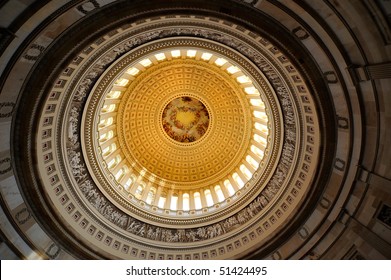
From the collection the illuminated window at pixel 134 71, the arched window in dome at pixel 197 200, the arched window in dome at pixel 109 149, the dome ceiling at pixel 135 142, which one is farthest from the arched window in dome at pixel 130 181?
the illuminated window at pixel 134 71

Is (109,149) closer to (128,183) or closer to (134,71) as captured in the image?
(128,183)

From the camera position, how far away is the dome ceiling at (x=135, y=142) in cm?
1060

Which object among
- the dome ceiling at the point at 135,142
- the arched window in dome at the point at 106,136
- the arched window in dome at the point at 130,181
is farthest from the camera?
the arched window in dome at the point at 130,181

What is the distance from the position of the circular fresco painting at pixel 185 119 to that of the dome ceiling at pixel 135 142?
2631 millimetres

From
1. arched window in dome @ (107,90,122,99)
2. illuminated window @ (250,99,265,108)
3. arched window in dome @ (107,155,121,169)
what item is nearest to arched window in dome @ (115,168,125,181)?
arched window in dome @ (107,155,121,169)

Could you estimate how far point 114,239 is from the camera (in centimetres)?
1620

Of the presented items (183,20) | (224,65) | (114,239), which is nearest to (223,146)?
(224,65)

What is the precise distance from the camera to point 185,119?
2853 cm

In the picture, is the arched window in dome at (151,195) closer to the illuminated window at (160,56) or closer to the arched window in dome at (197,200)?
the arched window in dome at (197,200)

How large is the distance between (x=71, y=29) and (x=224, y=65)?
14411mm

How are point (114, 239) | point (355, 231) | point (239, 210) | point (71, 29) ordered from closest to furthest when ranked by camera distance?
point (71, 29)
point (355, 231)
point (114, 239)
point (239, 210)

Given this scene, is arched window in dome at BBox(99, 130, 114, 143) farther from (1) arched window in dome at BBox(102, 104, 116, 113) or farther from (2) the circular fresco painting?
(2) the circular fresco painting

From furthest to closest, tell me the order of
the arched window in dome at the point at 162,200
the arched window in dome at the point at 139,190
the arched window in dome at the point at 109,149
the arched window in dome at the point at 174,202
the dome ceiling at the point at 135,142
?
the arched window in dome at the point at 174,202, the arched window in dome at the point at 162,200, the arched window in dome at the point at 139,190, the arched window in dome at the point at 109,149, the dome ceiling at the point at 135,142

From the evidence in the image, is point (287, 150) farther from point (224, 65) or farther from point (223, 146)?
point (223, 146)
